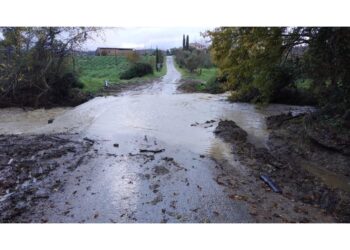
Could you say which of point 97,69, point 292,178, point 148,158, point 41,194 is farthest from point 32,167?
point 292,178

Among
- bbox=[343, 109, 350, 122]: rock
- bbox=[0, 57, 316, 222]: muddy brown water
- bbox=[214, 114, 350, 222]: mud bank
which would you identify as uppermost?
bbox=[343, 109, 350, 122]: rock

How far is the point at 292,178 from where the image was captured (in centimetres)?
462

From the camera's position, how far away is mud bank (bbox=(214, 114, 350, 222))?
3492 millimetres

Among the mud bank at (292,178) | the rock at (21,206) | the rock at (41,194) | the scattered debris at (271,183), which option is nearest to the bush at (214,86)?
the mud bank at (292,178)

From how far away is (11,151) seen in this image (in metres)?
5.20

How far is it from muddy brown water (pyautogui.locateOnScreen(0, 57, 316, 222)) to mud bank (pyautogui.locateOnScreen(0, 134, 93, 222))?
0.21m

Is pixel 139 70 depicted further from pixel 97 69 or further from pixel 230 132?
pixel 230 132

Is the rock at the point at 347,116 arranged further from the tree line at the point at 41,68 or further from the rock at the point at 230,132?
the tree line at the point at 41,68

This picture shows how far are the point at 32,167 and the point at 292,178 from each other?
3920 millimetres

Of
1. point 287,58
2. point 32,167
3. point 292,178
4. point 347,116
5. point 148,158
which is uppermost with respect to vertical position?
point 287,58

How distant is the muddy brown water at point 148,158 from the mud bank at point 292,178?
263 millimetres

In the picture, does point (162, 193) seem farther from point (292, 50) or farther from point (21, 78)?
point (21, 78)

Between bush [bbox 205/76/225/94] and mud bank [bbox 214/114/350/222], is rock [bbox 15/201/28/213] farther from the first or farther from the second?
bush [bbox 205/76/225/94]

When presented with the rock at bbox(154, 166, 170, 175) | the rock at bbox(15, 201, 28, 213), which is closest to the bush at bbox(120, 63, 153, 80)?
the rock at bbox(154, 166, 170, 175)
